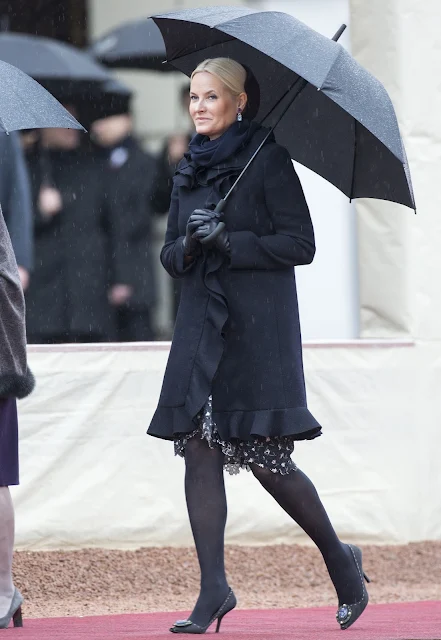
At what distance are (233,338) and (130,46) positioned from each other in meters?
3.61

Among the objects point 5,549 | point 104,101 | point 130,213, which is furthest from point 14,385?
point 104,101

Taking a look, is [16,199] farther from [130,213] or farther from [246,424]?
[246,424]

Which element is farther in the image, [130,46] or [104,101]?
[104,101]

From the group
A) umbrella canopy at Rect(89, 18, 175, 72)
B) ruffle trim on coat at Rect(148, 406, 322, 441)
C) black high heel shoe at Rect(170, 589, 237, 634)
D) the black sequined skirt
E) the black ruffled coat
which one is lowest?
black high heel shoe at Rect(170, 589, 237, 634)

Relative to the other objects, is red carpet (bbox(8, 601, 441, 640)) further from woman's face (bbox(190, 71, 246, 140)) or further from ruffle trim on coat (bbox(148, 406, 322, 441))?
woman's face (bbox(190, 71, 246, 140))

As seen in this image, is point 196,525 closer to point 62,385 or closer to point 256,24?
point 256,24

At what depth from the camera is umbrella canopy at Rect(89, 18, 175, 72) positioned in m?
7.63

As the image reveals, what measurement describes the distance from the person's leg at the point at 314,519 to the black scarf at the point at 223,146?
3.33ft

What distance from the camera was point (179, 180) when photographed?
15.3ft

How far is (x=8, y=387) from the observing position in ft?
15.8

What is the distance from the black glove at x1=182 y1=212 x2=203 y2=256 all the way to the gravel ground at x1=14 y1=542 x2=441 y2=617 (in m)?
1.99

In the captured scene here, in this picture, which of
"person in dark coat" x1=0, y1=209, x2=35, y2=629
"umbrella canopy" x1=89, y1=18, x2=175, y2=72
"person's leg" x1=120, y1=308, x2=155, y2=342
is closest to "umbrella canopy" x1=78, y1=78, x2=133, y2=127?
"umbrella canopy" x1=89, y1=18, x2=175, y2=72

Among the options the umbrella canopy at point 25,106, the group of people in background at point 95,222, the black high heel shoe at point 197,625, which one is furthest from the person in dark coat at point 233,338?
the group of people in background at point 95,222

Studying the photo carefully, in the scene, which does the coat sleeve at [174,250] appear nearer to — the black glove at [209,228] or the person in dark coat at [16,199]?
the black glove at [209,228]
